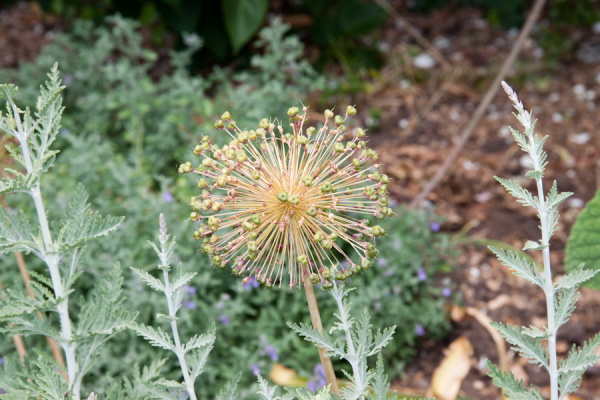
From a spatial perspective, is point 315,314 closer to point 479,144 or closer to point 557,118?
point 479,144

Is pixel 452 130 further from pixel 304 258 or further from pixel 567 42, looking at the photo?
pixel 304 258

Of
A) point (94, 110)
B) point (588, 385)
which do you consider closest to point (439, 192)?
point (588, 385)

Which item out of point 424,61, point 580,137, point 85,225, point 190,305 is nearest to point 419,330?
point 190,305

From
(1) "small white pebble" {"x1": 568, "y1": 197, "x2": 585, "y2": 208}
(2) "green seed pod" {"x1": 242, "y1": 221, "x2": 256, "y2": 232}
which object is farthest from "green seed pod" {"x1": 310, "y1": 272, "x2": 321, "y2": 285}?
(1) "small white pebble" {"x1": 568, "y1": 197, "x2": 585, "y2": 208}

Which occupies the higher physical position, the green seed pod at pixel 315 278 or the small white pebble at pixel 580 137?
the green seed pod at pixel 315 278

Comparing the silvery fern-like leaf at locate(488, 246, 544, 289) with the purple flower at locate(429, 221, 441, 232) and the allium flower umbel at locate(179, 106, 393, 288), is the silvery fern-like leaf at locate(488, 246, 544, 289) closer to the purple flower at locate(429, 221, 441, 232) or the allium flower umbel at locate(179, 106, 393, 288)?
the allium flower umbel at locate(179, 106, 393, 288)

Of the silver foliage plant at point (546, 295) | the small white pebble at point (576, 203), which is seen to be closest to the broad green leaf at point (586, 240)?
the silver foliage plant at point (546, 295)

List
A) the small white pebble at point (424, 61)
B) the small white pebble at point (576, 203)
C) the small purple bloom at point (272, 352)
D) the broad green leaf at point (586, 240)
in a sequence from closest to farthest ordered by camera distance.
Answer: the broad green leaf at point (586, 240) → the small purple bloom at point (272, 352) → the small white pebble at point (576, 203) → the small white pebble at point (424, 61)

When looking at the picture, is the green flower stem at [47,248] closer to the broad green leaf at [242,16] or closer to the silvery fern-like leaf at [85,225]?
the silvery fern-like leaf at [85,225]
